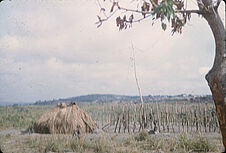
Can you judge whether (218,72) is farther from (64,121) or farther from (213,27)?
(64,121)

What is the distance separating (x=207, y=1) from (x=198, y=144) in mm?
4414

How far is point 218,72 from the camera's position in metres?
2.39

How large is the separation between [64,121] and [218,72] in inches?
359

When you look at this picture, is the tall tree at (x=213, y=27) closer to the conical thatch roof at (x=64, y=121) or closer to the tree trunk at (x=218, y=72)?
the tree trunk at (x=218, y=72)

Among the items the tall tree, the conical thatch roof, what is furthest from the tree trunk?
the conical thatch roof

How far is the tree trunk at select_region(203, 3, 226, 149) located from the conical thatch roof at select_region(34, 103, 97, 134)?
8.59 meters

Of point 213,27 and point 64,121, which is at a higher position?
point 213,27

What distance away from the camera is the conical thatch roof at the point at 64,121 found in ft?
34.0

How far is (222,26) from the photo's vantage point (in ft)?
8.39

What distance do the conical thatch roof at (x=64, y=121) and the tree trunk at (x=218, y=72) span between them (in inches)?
338

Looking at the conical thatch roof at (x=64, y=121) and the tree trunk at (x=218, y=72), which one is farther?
the conical thatch roof at (x=64, y=121)

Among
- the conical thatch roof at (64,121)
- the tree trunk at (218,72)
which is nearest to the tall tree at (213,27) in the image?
the tree trunk at (218,72)

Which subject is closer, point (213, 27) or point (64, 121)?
point (213, 27)

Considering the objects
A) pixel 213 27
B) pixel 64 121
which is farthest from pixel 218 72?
pixel 64 121
